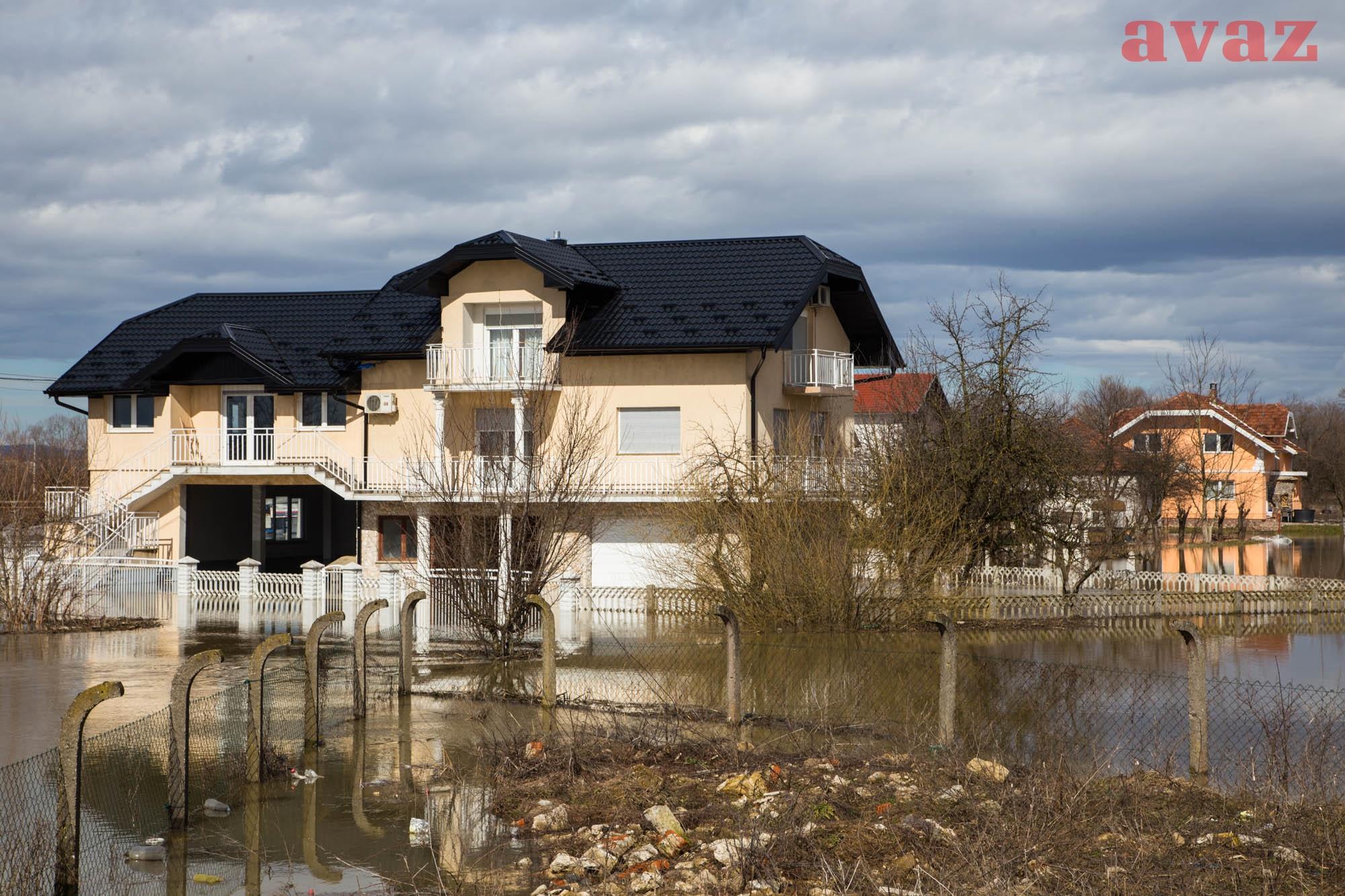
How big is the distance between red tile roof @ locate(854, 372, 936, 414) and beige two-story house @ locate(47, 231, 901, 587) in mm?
1136

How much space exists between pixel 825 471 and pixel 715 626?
135 inches

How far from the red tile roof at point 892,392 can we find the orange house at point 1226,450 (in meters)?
9.19

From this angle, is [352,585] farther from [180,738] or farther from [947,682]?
[180,738]

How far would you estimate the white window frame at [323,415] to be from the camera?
35.6m

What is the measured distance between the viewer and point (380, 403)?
112 ft

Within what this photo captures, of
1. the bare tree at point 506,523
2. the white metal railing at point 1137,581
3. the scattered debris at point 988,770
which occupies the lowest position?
the scattered debris at point 988,770

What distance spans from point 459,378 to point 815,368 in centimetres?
877

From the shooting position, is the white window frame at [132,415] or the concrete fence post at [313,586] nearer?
the concrete fence post at [313,586]

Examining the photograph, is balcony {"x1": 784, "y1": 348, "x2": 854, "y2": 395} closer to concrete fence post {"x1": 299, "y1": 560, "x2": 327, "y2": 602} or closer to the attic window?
concrete fence post {"x1": 299, "y1": 560, "x2": 327, "y2": 602}

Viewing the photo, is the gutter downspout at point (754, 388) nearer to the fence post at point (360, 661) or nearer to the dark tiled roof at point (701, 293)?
the dark tiled roof at point (701, 293)

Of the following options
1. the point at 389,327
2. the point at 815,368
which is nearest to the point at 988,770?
the point at 815,368

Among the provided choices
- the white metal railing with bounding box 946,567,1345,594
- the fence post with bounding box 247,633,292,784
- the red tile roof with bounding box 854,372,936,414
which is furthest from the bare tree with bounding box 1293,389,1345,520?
the fence post with bounding box 247,633,292,784

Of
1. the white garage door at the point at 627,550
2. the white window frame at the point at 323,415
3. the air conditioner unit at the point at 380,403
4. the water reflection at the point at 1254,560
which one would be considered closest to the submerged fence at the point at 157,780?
the white garage door at the point at 627,550

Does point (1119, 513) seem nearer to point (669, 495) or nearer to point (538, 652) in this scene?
point (669, 495)
